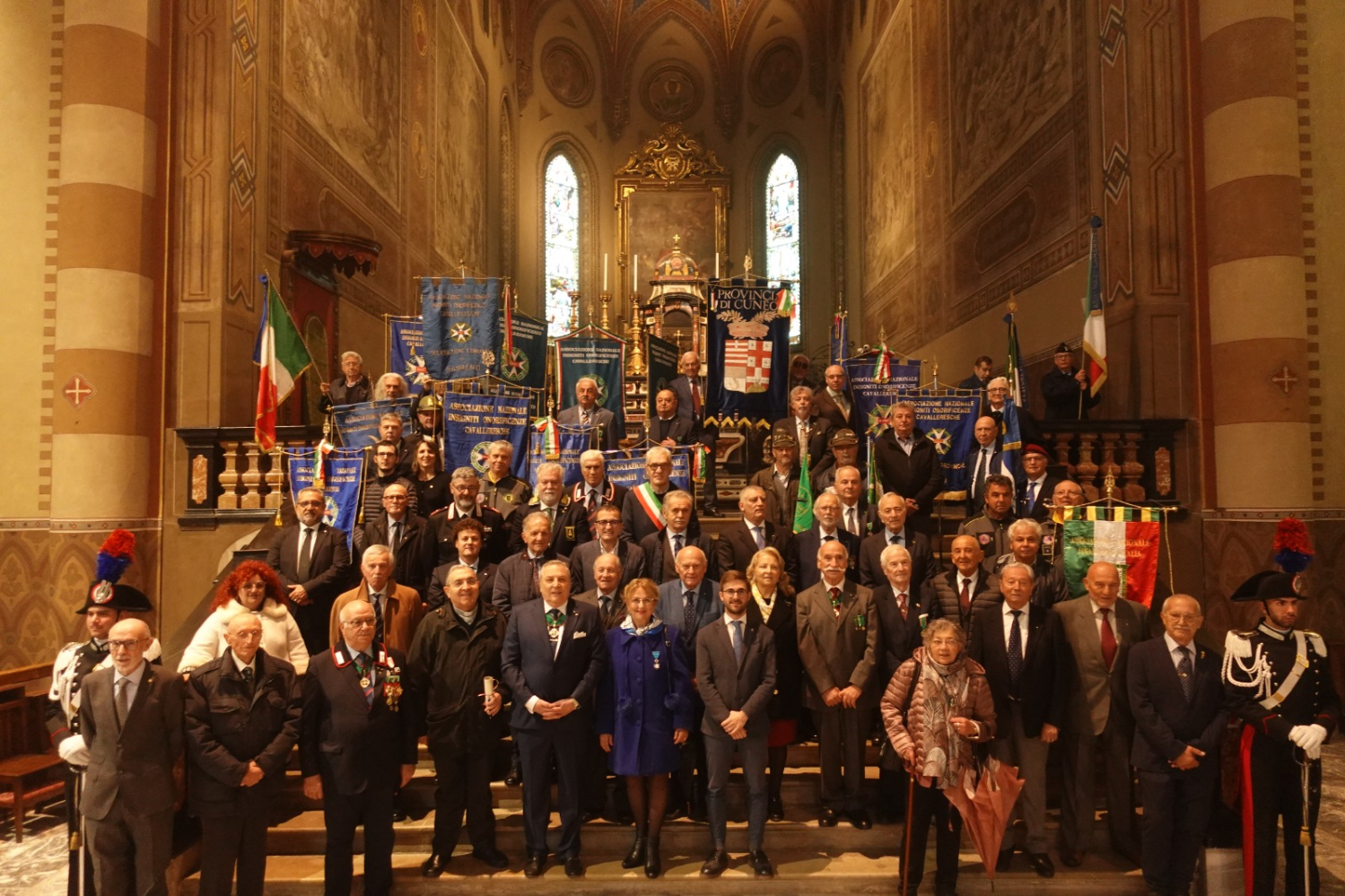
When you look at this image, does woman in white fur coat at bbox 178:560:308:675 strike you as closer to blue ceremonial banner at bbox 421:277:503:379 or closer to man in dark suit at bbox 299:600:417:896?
Result: man in dark suit at bbox 299:600:417:896

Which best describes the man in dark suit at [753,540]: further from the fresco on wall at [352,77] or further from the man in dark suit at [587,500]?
the fresco on wall at [352,77]

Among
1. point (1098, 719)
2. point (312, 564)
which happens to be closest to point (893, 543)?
point (1098, 719)

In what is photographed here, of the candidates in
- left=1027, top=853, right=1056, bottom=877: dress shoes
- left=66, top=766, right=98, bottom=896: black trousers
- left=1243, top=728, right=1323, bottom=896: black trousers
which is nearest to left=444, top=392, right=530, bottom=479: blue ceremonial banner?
left=66, top=766, right=98, bottom=896: black trousers

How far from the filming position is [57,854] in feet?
20.6

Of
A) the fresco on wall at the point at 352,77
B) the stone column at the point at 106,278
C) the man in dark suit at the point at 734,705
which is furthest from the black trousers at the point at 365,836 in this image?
the fresco on wall at the point at 352,77

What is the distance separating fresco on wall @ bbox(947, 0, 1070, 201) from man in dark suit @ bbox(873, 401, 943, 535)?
5.92 metres

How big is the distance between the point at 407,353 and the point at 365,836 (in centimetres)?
580

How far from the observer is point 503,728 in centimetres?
588

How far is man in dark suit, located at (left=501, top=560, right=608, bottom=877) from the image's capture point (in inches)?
222

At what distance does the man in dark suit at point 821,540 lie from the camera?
6492 millimetres

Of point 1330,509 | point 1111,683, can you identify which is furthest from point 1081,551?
point 1330,509

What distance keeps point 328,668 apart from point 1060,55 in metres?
10.9

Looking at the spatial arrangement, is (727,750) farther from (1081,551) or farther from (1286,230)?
(1286,230)

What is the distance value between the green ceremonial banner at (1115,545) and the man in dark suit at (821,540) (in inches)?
63.1
